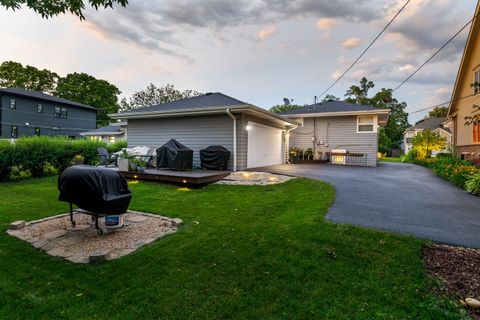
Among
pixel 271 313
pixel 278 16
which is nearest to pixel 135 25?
pixel 278 16

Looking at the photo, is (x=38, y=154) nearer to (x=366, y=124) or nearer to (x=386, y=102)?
(x=366, y=124)

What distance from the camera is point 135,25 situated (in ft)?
35.7

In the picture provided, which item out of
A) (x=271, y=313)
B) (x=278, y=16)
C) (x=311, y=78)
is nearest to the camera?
(x=271, y=313)

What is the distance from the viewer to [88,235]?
4355mm

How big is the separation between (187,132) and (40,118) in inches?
1028

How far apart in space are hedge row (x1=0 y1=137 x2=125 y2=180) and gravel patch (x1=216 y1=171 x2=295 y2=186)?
740cm

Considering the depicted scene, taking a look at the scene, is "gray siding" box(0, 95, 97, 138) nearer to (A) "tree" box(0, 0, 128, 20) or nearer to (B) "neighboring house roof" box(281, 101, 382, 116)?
(B) "neighboring house roof" box(281, 101, 382, 116)

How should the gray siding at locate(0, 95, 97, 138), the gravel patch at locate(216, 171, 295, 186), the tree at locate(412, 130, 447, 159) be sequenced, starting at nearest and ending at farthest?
the gravel patch at locate(216, 171, 295, 186), the tree at locate(412, 130, 447, 159), the gray siding at locate(0, 95, 97, 138)

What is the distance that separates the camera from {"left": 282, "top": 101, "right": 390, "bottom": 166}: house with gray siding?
49.8 feet

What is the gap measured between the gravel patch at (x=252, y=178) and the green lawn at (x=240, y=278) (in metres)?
3.91

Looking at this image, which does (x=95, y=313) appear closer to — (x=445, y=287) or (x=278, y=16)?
(x=445, y=287)

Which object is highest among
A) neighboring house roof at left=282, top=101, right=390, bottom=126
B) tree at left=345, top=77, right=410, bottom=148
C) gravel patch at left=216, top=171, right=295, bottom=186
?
tree at left=345, top=77, right=410, bottom=148

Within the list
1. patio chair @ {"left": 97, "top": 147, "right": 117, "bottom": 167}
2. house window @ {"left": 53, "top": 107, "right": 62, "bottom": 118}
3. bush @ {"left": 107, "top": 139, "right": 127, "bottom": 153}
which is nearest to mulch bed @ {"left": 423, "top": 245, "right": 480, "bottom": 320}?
patio chair @ {"left": 97, "top": 147, "right": 117, "bottom": 167}

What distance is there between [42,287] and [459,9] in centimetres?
1382
